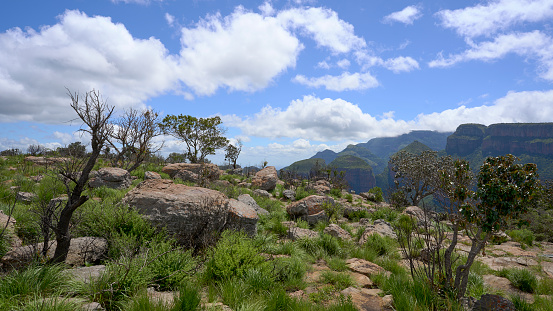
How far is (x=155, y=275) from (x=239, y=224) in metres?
3.99

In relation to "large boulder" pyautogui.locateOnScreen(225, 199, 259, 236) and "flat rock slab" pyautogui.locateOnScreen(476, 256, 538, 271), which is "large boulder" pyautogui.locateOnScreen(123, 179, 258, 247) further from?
"flat rock slab" pyautogui.locateOnScreen(476, 256, 538, 271)

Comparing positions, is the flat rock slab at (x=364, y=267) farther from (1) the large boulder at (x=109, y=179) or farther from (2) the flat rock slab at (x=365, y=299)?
(1) the large boulder at (x=109, y=179)

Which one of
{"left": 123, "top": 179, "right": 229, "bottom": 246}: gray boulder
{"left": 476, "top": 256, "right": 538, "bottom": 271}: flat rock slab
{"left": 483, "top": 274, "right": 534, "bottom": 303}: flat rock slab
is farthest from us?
{"left": 476, "top": 256, "right": 538, "bottom": 271}: flat rock slab

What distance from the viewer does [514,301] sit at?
17.1 ft

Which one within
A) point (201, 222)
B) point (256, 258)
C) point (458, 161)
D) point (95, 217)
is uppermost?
point (458, 161)

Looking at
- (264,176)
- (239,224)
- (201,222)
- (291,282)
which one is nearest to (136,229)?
(201,222)

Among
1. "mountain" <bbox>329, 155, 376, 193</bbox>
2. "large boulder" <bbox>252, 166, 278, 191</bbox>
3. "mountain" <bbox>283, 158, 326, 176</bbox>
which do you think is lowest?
"mountain" <bbox>329, 155, 376, 193</bbox>

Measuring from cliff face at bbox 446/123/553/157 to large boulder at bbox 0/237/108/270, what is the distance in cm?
17630

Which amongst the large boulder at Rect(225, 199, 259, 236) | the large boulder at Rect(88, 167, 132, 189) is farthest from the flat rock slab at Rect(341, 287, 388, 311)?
the large boulder at Rect(88, 167, 132, 189)

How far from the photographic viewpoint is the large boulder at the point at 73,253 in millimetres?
5074

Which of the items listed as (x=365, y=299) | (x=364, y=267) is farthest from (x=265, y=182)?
(x=365, y=299)

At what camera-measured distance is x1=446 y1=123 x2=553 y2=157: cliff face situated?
128m

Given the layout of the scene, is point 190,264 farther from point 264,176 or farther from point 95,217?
point 264,176

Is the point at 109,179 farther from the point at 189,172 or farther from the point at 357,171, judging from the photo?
the point at 357,171
